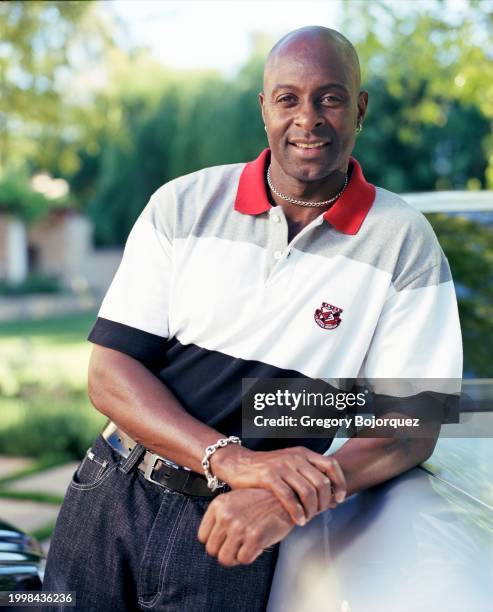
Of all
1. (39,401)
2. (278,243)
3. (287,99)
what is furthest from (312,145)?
(39,401)

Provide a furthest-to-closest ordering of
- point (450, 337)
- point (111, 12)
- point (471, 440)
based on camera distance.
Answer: point (111, 12) < point (471, 440) < point (450, 337)

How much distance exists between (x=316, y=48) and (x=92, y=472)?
1005mm

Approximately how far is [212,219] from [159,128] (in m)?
22.1

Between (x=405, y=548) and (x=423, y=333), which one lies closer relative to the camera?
(x=405, y=548)

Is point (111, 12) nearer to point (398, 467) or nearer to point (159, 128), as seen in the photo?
point (398, 467)

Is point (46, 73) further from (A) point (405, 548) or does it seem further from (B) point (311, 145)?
(A) point (405, 548)

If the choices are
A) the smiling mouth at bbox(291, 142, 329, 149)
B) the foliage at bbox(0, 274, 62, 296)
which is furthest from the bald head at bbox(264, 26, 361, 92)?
the foliage at bbox(0, 274, 62, 296)

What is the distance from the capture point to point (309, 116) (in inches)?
66.9

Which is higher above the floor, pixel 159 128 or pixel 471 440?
pixel 159 128

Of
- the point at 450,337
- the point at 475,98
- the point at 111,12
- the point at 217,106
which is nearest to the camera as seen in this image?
the point at 450,337

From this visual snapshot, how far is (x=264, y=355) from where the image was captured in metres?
1.70

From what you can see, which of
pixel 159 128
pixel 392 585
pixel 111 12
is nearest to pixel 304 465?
pixel 392 585

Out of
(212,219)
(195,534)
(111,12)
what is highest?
(111,12)

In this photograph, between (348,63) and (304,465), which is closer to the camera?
(304,465)
